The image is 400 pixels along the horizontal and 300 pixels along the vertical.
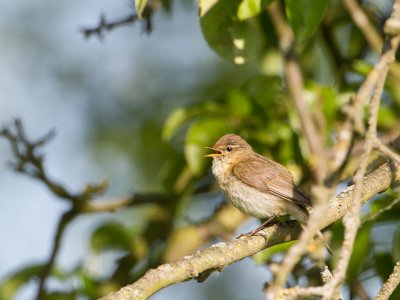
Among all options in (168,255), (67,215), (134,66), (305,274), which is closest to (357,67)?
(305,274)

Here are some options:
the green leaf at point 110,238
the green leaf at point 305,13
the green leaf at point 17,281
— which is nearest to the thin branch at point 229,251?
the green leaf at point 305,13

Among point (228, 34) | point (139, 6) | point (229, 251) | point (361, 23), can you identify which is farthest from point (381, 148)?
point (361, 23)

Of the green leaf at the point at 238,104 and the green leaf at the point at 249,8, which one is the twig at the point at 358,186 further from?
the green leaf at the point at 238,104

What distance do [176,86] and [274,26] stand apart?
2.68 metres

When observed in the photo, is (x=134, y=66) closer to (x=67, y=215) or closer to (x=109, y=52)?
(x=109, y=52)

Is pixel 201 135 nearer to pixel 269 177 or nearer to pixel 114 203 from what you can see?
pixel 269 177

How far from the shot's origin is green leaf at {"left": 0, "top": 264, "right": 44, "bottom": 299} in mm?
Result: 6281

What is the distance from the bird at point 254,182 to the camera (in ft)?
17.7

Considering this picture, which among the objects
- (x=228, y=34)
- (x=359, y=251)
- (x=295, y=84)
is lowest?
(x=359, y=251)

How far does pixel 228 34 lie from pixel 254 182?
144 centimetres

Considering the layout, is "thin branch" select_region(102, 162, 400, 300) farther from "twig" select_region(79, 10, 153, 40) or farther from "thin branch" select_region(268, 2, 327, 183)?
"twig" select_region(79, 10, 153, 40)

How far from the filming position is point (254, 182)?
5762 mm

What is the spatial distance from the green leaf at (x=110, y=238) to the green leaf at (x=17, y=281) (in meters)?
0.44

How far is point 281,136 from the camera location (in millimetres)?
6062
